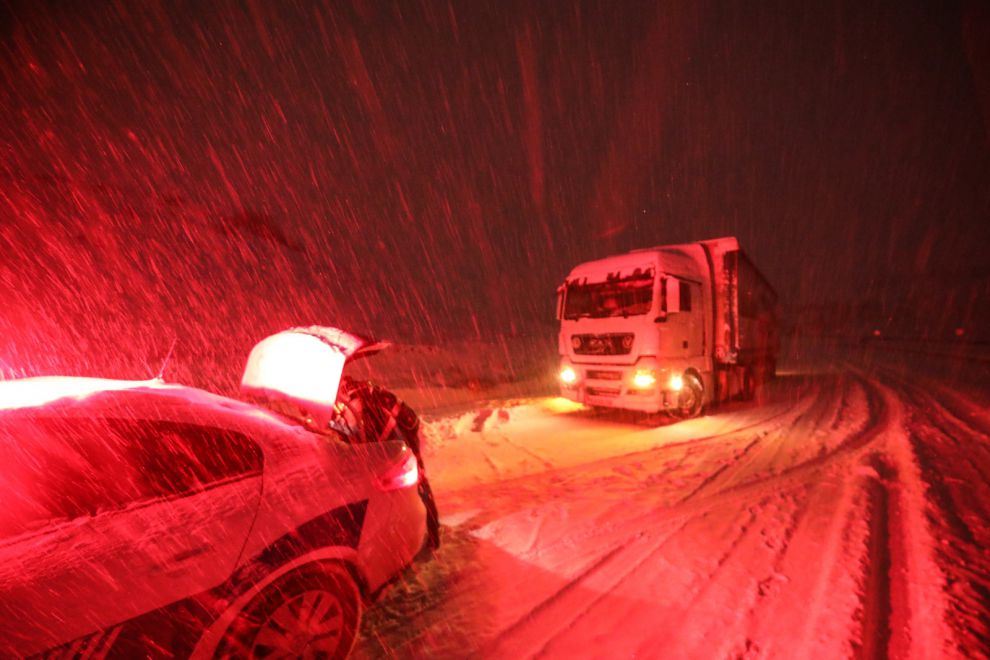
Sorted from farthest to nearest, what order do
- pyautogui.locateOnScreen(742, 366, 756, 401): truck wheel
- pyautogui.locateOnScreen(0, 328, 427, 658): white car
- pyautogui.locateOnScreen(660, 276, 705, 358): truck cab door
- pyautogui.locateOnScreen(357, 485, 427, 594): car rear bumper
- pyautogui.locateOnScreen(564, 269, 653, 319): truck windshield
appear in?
Answer: pyautogui.locateOnScreen(742, 366, 756, 401): truck wheel < pyautogui.locateOnScreen(564, 269, 653, 319): truck windshield < pyautogui.locateOnScreen(660, 276, 705, 358): truck cab door < pyautogui.locateOnScreen(357, 485, 427, 594): car rear bumper < pyautogui.locateOnScreen(0, 328, 427, 658): white car

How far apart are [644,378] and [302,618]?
7.59 metres

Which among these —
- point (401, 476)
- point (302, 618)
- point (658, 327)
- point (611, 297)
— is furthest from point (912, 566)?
point (611, 297)

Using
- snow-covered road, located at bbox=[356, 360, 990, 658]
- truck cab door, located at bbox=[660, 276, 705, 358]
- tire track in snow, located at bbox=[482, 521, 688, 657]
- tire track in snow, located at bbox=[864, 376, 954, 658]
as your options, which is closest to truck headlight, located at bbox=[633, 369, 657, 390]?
truck cab door, located at bbox=[660, 276, 705, 358]

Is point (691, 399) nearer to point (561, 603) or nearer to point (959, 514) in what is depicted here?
point (959, 514)

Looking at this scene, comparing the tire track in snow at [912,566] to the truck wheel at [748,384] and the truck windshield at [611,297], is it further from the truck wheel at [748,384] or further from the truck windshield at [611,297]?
the truck wheel at [748,384]

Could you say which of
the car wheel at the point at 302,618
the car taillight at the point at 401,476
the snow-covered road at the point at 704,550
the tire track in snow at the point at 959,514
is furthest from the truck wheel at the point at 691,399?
the car wheel at the point at 302,618

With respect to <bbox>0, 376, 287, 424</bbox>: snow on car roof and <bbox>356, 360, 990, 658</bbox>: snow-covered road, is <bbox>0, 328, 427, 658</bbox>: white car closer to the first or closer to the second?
<bbox>0, 376, 287, 424</bbox>: snow on car roof

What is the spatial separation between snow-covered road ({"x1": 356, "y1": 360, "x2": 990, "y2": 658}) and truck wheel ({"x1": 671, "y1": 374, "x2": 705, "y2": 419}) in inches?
76.3

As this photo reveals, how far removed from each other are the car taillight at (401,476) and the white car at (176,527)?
2.1 inches

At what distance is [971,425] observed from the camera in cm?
809

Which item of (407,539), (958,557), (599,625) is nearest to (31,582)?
(407,539)

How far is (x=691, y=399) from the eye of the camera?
9742mm

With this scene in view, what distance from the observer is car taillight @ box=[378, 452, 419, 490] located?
2.78m

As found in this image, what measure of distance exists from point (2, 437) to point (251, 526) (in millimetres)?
1104
